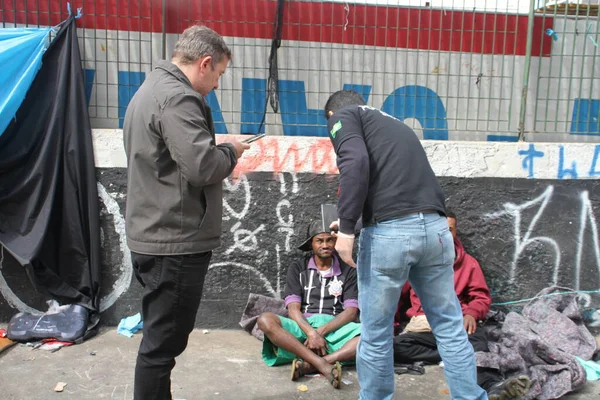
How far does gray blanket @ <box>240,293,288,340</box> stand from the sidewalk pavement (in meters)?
0.19

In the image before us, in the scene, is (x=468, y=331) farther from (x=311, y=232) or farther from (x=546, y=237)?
(x=311, y=232)

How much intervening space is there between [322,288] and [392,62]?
1847 mm

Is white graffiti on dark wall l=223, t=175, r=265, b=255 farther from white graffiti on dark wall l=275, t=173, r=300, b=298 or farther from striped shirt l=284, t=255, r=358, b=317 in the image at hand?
striped shirt l=284, t=255, r=358, b=317

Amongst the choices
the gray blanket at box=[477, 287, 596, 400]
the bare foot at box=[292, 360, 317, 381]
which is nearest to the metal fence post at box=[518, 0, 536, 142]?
the gray blanket at box=[477, 287, 596, 400]

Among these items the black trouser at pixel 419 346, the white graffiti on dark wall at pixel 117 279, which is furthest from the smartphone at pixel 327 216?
the white graffiti on dark wall at pixel 117 279

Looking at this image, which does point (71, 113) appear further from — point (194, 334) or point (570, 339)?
point (570, 339)

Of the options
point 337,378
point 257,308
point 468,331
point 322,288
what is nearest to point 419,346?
point 468,331

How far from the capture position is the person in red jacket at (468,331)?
3424 millimetres

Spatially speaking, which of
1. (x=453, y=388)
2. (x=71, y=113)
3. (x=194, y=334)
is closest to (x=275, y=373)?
(x=194, y=334)

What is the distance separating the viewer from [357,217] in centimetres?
279

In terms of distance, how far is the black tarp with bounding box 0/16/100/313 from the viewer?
4207 mm

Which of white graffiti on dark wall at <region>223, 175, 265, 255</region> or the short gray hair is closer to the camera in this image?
the short gray hair

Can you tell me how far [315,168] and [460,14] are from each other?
168 centimetres

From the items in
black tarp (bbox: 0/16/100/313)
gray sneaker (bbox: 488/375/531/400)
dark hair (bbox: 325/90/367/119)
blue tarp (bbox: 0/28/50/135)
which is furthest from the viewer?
black tarp (bbox: 0/16/100/313)
